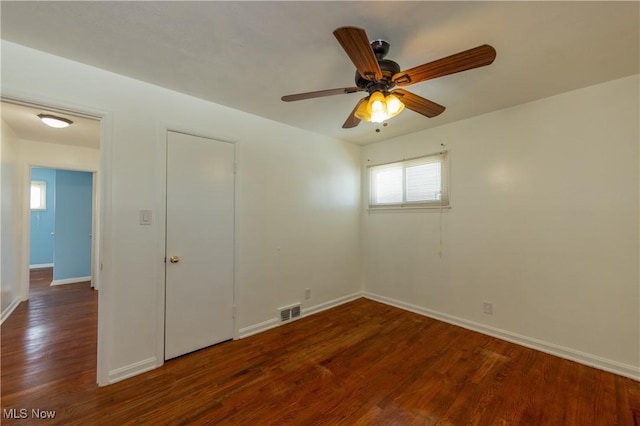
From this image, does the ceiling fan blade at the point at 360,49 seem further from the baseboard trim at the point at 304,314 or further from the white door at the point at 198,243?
the baseboard trim at the point at 304,314

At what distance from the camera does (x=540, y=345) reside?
2535mm

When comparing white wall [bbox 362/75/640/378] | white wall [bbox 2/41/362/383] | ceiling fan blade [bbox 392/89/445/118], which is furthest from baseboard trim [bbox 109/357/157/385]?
white wall [bbox 362/75/640/378]

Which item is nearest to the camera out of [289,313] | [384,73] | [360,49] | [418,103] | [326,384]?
[360,49]

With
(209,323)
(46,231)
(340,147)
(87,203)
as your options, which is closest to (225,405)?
(209,323)

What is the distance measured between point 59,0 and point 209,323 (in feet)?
8.45

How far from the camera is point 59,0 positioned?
1.40 meters

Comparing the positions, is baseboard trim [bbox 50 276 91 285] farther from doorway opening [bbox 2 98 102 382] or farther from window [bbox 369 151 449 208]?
window [bbox 369 151 449 208]

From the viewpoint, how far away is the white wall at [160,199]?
202 cm

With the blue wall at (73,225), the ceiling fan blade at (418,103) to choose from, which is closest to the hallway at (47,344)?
the blue wall at (73,225)

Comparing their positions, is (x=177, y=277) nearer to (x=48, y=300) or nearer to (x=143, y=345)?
(x=143, y=345)

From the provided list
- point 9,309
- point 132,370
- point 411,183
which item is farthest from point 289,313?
point 9,309

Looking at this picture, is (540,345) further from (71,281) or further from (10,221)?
(71,281)

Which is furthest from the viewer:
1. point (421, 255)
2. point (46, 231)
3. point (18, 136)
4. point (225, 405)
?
point (46, 231)

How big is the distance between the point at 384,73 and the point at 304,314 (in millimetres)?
2876
